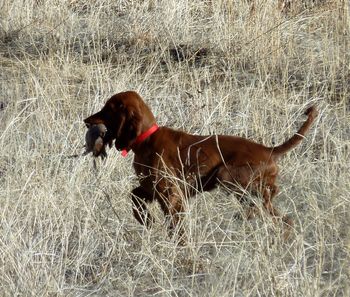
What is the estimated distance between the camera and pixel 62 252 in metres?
4.23

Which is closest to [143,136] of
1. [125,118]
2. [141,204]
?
[125,118]

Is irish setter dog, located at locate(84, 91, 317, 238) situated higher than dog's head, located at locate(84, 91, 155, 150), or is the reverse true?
dog's head, located at locate(84, 91, 155, 150)

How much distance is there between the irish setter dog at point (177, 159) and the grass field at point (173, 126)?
0.13 meters

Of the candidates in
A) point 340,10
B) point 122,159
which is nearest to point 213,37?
point 340,10

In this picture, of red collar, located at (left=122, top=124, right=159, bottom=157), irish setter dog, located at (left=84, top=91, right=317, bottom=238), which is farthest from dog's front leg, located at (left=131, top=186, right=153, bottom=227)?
red collar, located at (left=122, top=124, right=159, bottom=157)

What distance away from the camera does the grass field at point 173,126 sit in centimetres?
409

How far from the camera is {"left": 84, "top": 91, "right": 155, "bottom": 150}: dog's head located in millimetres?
4633

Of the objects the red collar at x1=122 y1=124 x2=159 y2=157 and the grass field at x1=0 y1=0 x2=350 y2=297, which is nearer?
the grass field at x1=0 y1=0 x2=350 y2=297

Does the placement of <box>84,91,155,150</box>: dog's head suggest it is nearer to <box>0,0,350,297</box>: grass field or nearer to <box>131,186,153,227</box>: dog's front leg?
<box>131,186,153,227</box>: dog's front leg

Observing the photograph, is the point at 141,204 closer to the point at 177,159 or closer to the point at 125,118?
the point at 177,159

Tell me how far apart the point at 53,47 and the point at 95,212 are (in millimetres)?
3061

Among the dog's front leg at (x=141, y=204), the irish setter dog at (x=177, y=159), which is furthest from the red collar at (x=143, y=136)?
the dog's front leg at (x=141, y=204)

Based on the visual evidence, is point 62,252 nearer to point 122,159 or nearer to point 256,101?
point 122,159

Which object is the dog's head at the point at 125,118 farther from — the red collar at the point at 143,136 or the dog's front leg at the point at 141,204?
the dog's front leg at the point at 141,204
